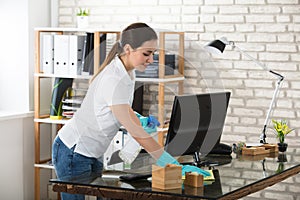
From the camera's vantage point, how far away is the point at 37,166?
16.5ft

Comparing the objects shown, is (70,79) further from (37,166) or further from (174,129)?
(174,129)

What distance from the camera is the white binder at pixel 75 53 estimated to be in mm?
4764

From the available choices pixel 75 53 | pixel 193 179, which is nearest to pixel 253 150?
pixel 193 179

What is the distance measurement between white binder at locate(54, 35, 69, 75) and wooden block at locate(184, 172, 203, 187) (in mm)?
2164

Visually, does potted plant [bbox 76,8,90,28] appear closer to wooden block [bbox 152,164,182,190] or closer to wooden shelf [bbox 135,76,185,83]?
wooden shelf [bbox 135,76,185,83]

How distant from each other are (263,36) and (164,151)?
5.89ft

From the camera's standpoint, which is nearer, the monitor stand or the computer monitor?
the computer monitor

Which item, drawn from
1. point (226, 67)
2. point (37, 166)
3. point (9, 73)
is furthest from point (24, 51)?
point (226, 67)

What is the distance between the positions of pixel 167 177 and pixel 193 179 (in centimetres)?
14

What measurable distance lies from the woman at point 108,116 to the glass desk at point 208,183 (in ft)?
0.43

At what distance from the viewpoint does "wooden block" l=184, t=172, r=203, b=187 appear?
9.30 ft

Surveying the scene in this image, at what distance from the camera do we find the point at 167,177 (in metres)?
2.77

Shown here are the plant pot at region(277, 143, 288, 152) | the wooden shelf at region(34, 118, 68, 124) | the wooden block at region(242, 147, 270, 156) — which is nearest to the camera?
the wooden block at region(242, 147, 270, 156)

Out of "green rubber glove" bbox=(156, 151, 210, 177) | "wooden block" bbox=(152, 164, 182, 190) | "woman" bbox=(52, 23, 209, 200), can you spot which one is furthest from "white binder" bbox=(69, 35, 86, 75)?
"wooden block" bbox=(152, 164, 182, 190)
